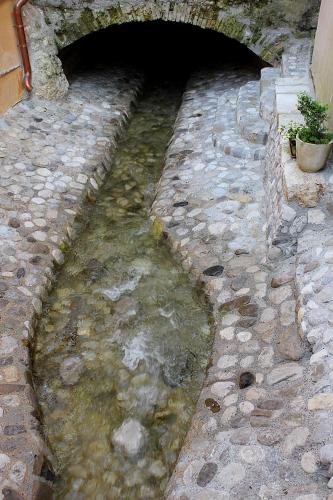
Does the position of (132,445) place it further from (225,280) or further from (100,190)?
(100,190)

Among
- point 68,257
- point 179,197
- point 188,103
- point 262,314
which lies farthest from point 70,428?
point 188,103

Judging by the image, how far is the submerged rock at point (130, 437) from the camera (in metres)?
3.62

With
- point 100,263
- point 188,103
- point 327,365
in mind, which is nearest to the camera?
point 327,365

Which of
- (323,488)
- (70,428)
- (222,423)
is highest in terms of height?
(323,488)

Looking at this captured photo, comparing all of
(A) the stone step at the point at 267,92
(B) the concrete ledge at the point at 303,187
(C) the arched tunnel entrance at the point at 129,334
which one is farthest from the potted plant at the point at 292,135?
(A) the stone step at the point at 267,92

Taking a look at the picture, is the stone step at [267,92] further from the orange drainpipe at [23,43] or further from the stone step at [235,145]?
the orange drainpipe at [23,43]

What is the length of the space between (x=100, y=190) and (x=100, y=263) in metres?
1.60

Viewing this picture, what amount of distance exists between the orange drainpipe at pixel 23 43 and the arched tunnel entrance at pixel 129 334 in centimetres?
79

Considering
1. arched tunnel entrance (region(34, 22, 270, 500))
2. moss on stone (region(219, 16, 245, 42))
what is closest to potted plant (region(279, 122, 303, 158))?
arched tunnel entrance (region(34, 22, 270, 500))

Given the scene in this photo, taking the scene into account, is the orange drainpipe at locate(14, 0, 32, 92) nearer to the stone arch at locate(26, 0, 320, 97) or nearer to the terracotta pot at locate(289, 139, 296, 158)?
the stone arch at locate(26, 0, 320, 97)

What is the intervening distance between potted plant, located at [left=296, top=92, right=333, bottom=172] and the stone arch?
4.16 meters

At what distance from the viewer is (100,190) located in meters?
6.66

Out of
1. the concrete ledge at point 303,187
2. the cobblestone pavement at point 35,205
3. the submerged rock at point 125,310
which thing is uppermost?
the concrete ledge at point 303,187

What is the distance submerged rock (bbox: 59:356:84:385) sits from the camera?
4156 mm
